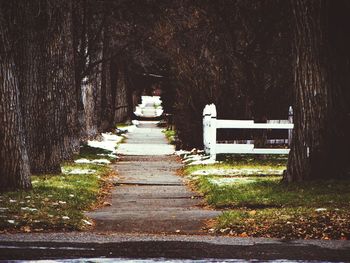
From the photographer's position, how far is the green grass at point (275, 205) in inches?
387

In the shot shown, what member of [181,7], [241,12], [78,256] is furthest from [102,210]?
[181,7]

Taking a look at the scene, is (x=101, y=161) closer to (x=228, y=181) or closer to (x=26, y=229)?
(x=228, y=181)

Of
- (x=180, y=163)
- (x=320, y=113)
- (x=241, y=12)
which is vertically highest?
(x=241, y=12)

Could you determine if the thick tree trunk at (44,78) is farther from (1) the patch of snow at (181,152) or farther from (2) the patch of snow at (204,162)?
(1) the patch of snow at (181,152)

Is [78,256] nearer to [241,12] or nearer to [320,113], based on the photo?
[320,113]

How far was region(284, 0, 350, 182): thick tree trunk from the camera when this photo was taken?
1495 cm

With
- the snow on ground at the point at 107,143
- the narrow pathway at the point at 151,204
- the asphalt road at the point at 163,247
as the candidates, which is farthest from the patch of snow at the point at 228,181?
the snow on ground at the point at 107,143

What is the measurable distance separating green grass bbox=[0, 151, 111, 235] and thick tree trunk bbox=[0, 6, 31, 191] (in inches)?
17.7

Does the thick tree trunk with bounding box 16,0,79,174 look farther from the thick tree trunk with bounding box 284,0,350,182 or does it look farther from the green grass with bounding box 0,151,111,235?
the thick tree trunk with bounding box 284,0,350,182

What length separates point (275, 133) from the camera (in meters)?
26.5

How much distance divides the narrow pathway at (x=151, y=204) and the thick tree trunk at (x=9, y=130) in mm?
1811

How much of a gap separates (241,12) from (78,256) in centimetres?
1718

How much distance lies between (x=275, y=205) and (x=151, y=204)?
7.50 feet

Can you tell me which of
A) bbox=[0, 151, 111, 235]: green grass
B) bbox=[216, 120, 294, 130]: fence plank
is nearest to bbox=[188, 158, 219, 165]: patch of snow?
bbox=[216, 120, 294, 130]: fence plank
